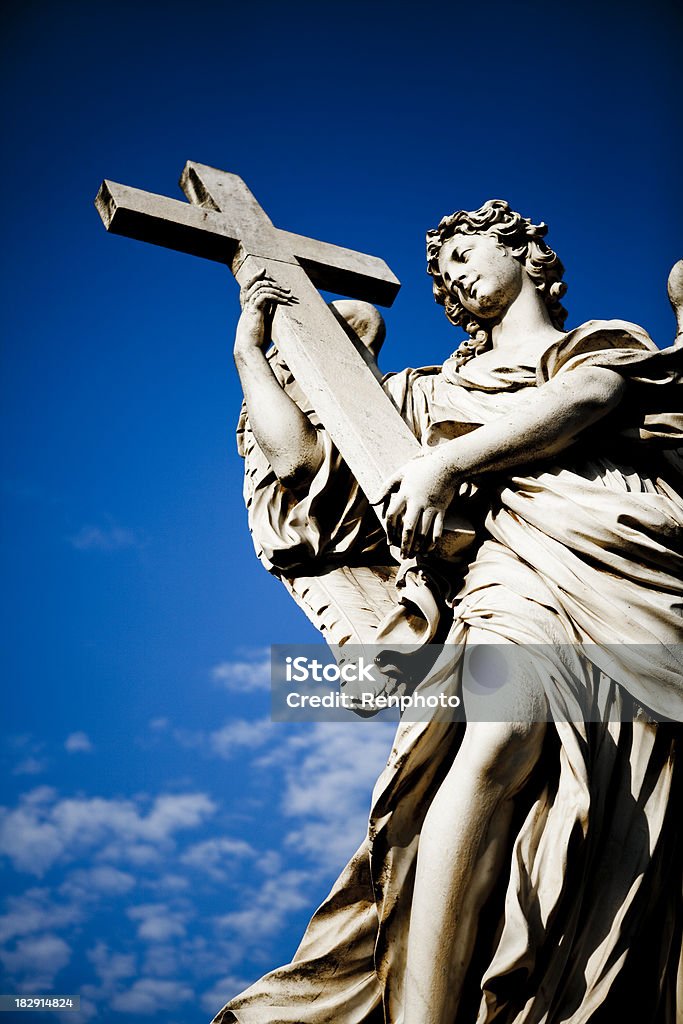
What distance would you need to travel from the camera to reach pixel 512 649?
465 cm

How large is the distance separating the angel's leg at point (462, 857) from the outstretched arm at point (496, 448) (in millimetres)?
821

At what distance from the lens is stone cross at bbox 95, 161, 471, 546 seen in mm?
5562

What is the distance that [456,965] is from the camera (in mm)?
4375

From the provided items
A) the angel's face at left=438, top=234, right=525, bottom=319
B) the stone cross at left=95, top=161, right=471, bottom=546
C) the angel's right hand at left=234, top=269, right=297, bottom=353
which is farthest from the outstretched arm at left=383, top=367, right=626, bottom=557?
the angel's right hand at left=234, top=269, right=297, bottom=353

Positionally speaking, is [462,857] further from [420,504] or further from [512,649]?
[420,504]

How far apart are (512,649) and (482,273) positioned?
2.04 metres

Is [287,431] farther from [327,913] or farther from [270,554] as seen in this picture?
[327,913]

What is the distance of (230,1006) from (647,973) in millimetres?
1662

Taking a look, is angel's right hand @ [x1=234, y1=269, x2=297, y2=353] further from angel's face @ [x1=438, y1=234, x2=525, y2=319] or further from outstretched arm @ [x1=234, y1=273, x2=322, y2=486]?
angel's face @ [x1=438, y1=234, x2=525, y2=319]

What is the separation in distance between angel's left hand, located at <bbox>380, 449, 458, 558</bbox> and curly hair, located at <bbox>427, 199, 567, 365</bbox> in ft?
4.29

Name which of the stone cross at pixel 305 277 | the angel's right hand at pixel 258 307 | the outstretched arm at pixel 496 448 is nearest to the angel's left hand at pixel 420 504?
the outstretched arm at pixel 496 448

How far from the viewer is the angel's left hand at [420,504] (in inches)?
194

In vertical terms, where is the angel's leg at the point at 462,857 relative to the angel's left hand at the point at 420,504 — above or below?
below

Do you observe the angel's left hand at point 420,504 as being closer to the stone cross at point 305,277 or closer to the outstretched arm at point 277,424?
the stone cross at point 305,277
